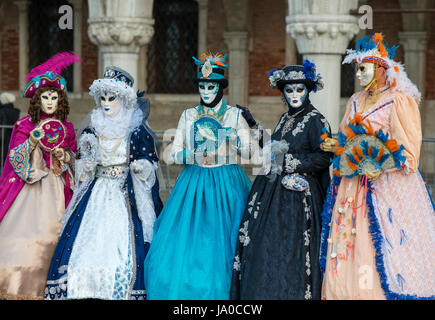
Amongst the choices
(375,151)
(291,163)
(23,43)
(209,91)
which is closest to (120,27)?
(209,91)

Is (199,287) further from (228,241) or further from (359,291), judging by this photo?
(359,291)

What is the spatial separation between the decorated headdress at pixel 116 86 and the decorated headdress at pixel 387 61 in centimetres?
146

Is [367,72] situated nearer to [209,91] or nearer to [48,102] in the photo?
[209,91]

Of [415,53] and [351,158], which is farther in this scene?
[415,53]

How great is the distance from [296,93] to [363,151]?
0.58 m

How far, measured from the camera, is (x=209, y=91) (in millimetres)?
5141

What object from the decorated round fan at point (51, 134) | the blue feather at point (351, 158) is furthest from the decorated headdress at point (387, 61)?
the decorated round fan at point (51, 134)

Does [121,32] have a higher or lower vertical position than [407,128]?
higher

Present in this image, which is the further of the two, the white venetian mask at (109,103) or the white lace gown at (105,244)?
the white venetian mask at (109,103)

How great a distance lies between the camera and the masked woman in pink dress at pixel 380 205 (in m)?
4.56

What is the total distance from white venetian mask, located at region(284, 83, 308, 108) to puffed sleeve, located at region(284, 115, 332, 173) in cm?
14

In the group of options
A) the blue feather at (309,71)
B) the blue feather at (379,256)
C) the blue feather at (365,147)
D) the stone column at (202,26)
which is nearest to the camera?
the blue feather at (379,256)

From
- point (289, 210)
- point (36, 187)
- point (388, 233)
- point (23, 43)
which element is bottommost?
point (388, 233)

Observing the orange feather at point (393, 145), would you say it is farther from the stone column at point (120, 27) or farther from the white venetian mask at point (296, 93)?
the stone column at point (120, 27)
